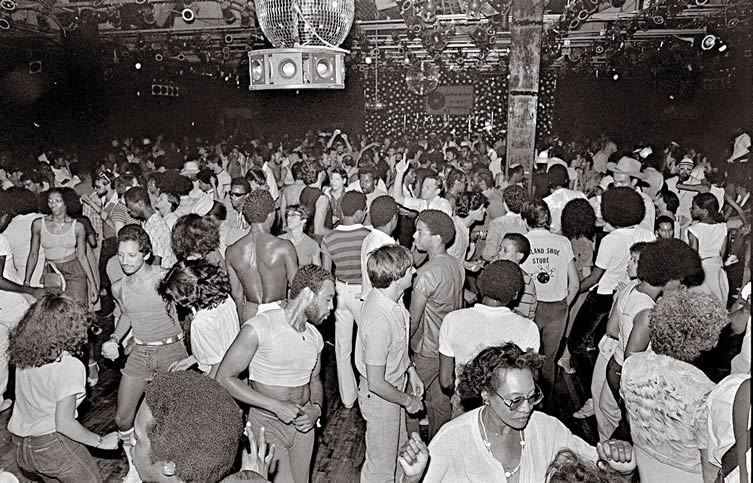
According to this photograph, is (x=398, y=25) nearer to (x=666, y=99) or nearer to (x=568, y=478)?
(x=666, y=99)

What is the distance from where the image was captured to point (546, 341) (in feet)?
13.5

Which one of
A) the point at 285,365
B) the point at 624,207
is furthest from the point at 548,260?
the point at 285,365

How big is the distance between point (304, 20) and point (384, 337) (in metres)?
1.60

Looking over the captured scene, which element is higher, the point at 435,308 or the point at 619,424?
the point at 435,308

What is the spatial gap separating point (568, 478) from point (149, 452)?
1.03 m

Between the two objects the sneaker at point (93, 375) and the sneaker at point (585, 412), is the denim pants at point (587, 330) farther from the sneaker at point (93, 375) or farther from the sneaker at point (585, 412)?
the sneaker at point (93, 375)

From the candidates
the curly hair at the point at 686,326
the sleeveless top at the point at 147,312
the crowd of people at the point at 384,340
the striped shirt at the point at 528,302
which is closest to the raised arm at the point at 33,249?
the crowd of people at the point at 384,340

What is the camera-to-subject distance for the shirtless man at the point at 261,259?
3.71 meters

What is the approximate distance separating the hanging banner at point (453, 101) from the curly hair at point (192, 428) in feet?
51.3

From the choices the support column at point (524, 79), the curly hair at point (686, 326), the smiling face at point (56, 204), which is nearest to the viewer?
the curly hair at point (686, 326)

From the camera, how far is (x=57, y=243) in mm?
4551

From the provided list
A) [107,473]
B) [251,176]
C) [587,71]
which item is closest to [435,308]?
[107,473]

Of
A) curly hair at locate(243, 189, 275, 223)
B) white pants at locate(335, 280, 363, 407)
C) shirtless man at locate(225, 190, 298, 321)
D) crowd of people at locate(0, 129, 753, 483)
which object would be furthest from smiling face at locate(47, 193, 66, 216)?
white pants at locate(335, 280, 363, 407)

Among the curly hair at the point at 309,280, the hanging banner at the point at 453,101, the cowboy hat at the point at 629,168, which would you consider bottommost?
the cowboy hat at the point at 629,168
